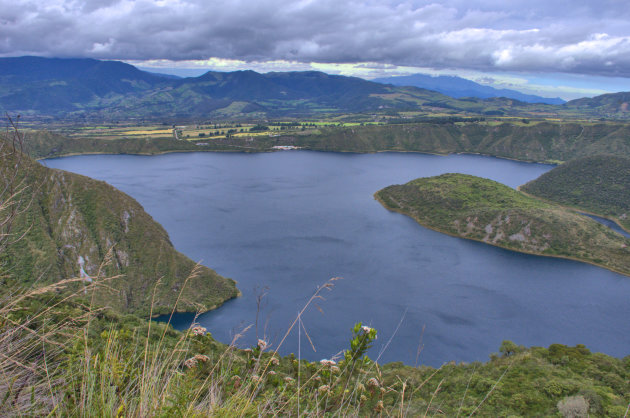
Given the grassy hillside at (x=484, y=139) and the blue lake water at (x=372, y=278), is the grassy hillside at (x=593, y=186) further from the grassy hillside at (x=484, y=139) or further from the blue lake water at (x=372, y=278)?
the grassy hillside at (x=484, y=139)

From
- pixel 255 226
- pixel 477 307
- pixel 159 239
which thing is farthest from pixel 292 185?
pixel 477 307

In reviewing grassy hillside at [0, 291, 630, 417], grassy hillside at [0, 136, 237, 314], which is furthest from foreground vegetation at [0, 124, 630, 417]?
grassy hillside at [0, 136, 237, 314]

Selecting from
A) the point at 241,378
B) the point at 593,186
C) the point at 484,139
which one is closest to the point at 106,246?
the point at 241,378

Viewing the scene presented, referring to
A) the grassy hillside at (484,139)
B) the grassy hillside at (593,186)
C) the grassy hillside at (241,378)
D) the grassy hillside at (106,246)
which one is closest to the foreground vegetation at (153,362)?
the grassy hillside at (241,378)

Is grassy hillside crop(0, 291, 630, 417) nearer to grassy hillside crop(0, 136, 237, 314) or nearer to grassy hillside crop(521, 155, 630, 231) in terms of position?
grassy hillside crop(0, 136, 237, 314)

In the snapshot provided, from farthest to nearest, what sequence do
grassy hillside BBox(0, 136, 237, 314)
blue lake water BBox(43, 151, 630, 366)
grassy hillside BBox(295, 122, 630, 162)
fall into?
grassy hillside BBox(295, 122, 630, 162) < grassy hillside BBox(0, 136, 237, 314) < blue lake water BBox(43, 151, 630, 366)

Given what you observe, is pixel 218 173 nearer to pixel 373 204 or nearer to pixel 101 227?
pixel 373 204

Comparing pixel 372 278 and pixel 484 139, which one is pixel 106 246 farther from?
pixel 484 139
